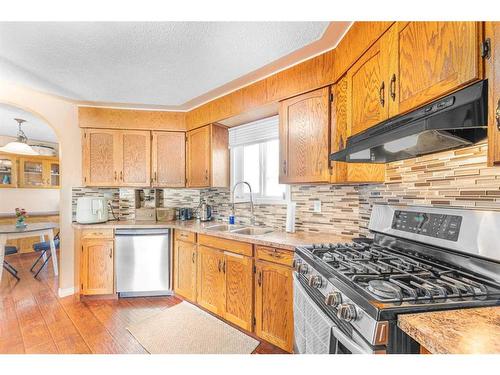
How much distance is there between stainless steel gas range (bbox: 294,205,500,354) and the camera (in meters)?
0.73

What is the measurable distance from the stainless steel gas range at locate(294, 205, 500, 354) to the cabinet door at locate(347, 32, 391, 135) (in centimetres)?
57

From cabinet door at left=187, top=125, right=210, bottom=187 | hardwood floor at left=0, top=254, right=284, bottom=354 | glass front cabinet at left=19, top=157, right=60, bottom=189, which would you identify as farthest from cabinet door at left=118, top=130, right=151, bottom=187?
glass front cabinet at left=19, top=157, right=60, bottom=189

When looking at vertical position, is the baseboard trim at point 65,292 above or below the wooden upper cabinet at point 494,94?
below

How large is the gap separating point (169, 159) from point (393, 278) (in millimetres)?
2723

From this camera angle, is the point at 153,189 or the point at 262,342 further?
the point at 153,189

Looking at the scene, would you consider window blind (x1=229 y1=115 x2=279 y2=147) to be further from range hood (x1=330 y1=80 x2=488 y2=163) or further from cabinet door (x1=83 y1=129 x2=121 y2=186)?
cabinet door (x1=83 y1=129 x2=121 y2=186)

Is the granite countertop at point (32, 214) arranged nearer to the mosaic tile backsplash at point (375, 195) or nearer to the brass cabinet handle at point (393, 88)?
the mosaic tile backsplash at point (375, 195)

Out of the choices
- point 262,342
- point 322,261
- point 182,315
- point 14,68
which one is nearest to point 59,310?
point 182,315

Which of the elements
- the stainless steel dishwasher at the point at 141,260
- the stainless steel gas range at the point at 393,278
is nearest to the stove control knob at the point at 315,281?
the stainless steel gas range at the point at 393,278

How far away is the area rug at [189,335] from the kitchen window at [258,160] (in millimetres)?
1291

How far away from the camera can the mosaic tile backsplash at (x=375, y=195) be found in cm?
101
